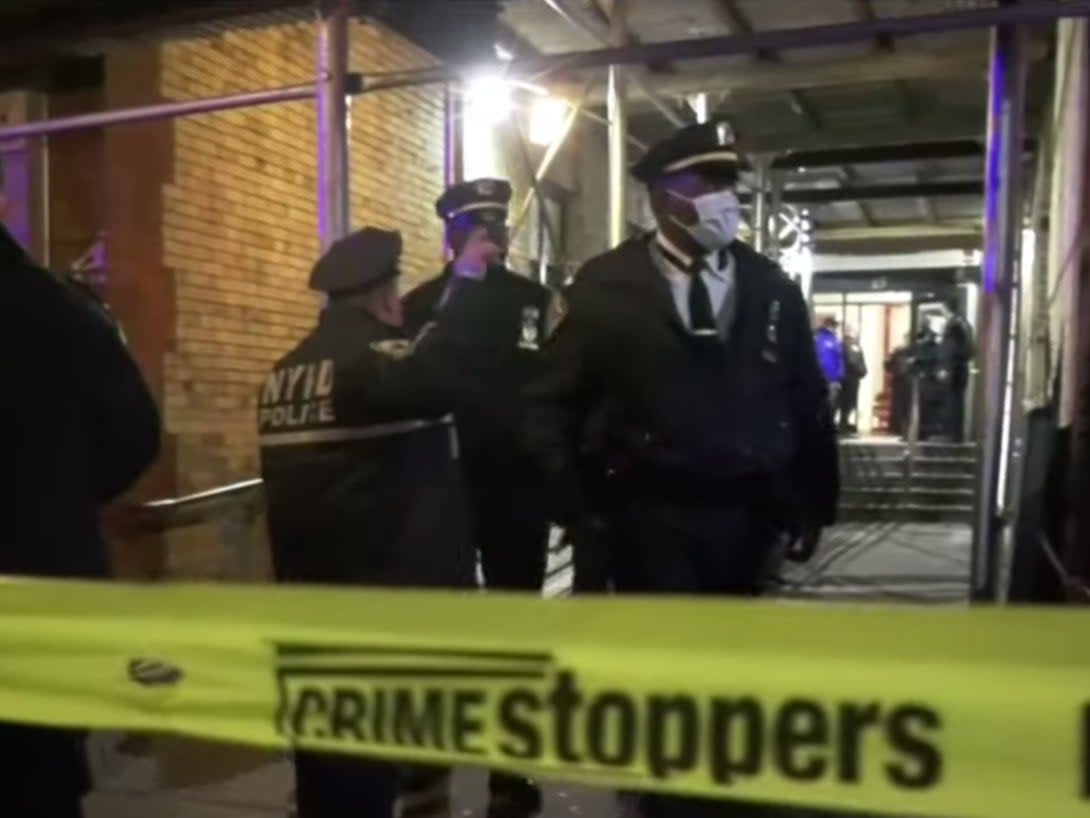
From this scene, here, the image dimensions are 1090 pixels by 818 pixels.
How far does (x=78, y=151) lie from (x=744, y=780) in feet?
18.6

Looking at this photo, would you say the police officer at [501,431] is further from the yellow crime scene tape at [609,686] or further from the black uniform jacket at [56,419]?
the yellow crime scene tape at [609,686]

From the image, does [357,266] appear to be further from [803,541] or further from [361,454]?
[803,541]

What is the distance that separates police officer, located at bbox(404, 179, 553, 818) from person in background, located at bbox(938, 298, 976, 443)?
1268 cm

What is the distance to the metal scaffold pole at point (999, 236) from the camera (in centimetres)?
384

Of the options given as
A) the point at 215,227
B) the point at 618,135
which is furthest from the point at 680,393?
the point at 618,135

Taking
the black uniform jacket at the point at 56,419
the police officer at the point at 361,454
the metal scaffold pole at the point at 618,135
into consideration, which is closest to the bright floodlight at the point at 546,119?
the metal scaffold pole at the point at 618,135

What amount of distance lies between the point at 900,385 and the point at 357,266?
1532 cm

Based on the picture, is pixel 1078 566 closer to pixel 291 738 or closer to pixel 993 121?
pixel 993 121

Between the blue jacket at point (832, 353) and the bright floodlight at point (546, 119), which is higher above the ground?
the bright floodlight at point (546, 119)

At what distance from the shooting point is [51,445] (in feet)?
8.30

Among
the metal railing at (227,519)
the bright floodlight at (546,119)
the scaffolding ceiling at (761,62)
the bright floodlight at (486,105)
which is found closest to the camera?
the scaffolding ceiling at (761,62)

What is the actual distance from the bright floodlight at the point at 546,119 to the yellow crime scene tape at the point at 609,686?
7196 millimetres

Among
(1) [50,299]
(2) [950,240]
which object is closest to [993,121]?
(1) [50,299]

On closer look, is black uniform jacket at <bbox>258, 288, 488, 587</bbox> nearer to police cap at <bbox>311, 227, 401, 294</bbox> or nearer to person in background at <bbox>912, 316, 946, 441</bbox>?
police cap at <bbox>311, 227, 401, 294</bbox>
